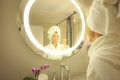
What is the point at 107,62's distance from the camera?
797 mm

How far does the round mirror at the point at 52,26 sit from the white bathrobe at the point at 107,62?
24.4 inches

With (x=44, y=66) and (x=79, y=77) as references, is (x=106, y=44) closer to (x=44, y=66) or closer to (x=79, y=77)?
(x=44, y=66)

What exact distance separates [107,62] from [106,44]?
9 centimetres

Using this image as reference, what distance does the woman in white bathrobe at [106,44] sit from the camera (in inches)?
31.2

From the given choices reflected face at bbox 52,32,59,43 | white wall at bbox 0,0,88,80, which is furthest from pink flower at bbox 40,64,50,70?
reflected face at bbox 52,32,59,43

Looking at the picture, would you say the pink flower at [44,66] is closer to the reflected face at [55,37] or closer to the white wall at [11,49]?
the white wall at [11,49]

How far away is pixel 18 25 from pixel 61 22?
1.15 ft

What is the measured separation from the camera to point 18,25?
132cm

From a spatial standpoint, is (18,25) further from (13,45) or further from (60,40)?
(60,40)

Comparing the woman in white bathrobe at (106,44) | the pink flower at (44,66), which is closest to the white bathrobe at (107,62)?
the woman in white bathrobe at (106,44)

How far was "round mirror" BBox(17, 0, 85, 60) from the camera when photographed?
4.43 ft

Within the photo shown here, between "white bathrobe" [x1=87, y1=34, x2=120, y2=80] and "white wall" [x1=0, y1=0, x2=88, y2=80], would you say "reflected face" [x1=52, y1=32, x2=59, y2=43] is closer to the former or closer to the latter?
"white wall" [x1=0, y1=0, x2=88, y2=80]

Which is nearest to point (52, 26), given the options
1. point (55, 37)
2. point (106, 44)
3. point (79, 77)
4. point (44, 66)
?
point (55, 37)

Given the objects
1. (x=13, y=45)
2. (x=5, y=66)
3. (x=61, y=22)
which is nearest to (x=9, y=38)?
(x=13, y=45)
